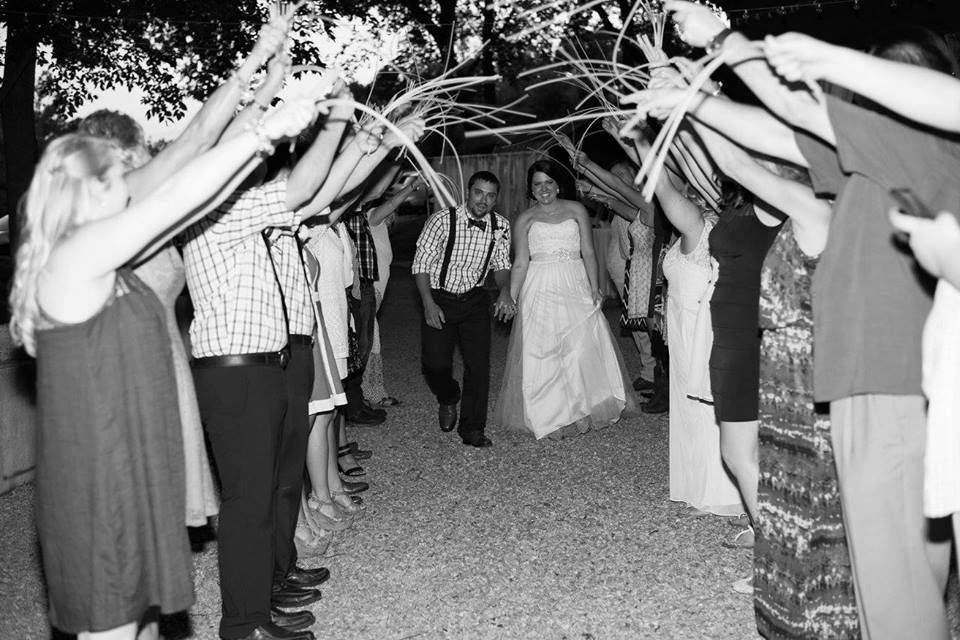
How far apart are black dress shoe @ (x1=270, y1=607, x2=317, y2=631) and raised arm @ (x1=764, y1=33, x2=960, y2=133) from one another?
317 centimetres

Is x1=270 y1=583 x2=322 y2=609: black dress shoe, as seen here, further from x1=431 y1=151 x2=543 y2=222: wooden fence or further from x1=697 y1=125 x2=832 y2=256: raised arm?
x1=431 y1=151 x2=543 y2=222: wooden fence

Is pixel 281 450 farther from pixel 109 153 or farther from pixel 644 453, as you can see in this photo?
pixel 644 453

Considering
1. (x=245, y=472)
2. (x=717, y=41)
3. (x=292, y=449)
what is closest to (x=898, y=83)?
(x=717, y=41)

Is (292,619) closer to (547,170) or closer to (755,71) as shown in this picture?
(755,71)

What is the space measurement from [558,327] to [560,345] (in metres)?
0.15

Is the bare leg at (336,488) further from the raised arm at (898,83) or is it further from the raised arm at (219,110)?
the raised arm at (898,83)

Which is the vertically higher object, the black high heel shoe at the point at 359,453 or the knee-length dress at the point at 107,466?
the knee-length dress at the point at 107,466

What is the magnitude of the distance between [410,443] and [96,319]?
511cm

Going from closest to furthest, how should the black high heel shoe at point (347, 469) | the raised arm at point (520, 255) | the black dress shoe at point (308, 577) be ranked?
the black dress shoe at point (308, 577), the black high heel shoe at point (347, 469), the raised arm at point (520, 255)

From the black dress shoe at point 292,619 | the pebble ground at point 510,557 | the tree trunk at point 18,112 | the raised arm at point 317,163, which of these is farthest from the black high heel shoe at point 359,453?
the tree trunk at point 18,112

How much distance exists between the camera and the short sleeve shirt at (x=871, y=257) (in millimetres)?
2670

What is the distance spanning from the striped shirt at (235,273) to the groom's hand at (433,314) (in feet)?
12.7

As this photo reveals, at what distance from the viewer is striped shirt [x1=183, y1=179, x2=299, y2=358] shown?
12.1 feet

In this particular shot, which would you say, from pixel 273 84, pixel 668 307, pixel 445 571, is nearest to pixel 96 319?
pixel 273 84
